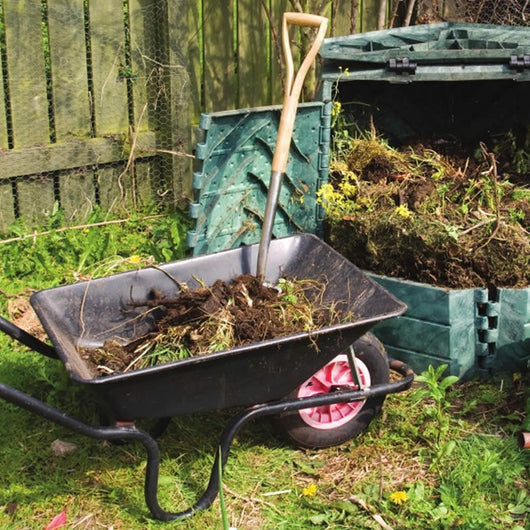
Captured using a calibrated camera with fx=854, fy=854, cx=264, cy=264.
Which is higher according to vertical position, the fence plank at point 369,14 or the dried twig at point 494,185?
the fence plank at point 369,14

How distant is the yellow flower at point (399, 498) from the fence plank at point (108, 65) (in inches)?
126

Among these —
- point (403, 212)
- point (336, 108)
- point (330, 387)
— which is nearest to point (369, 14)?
point (336, 108)

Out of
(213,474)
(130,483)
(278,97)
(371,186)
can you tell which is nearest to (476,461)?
(213,474)

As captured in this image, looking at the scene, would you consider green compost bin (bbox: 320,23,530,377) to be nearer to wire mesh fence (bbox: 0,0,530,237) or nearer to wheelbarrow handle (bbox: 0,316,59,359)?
wire mesh fence (bbox: 0,0,530,237)

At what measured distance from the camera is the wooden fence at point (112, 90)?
4.96 m

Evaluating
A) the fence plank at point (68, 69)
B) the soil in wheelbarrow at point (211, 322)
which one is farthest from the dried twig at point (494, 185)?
the fence plank at point (68, 69)

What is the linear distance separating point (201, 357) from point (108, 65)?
3165mm

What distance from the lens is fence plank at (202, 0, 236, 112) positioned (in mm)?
5871

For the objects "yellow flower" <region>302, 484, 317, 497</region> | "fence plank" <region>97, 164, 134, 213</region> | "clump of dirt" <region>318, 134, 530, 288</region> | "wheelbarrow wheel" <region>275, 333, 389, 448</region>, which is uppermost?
"clump of dirt" <region>318, 134, 530, 288</region>

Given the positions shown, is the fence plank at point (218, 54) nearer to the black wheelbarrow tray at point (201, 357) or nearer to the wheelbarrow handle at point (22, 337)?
the black wheelbarrow tray at point (201, 357)

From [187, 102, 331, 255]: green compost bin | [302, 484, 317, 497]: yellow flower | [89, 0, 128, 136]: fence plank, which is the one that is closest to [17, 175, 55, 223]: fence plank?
[89, 0, 128, 136]: fence plank

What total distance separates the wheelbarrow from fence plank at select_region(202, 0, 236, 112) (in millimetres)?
2516

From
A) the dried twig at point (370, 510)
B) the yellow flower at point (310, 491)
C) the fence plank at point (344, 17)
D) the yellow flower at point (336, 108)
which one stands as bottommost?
the dried twig at point (370, 510)

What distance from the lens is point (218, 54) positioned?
19.6ft
